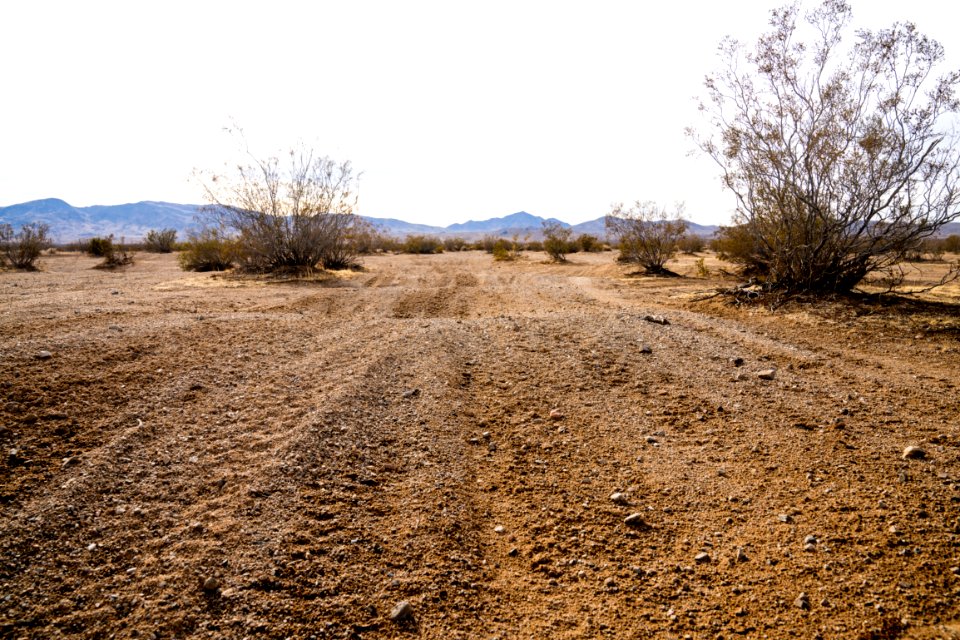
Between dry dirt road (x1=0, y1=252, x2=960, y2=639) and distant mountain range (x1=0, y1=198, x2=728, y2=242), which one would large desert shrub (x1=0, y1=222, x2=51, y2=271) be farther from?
distant mountain range (x1=0, y1=198, x2=728, y2=242)

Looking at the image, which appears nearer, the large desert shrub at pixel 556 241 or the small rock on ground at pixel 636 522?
the small rock on ground at pixel 636 522

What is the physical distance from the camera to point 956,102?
8.55 m

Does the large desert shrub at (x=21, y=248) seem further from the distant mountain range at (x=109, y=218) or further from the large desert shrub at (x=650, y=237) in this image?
the distant mountain range at (x=109, y=218)

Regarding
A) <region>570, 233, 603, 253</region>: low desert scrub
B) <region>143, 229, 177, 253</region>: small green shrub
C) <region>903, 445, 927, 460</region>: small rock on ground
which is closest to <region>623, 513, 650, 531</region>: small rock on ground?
Answer: <region>903, 445, 927, 460</region>: small rock on ground

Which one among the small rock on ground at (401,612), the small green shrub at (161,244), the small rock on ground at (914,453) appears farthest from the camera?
the small green shrub at (161,244)

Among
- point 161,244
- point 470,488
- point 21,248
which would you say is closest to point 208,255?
point 21,248

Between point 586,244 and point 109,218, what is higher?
point 109,218

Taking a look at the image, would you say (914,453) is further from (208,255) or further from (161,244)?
(161,244)

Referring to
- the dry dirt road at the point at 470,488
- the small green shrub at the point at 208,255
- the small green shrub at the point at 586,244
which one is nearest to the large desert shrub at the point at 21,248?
the small green shrub at the point at 208,255

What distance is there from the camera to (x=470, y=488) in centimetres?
349

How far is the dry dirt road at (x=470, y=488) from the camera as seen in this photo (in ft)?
7.80

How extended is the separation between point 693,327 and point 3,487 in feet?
27.2

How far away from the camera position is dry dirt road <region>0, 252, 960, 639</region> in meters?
2.38

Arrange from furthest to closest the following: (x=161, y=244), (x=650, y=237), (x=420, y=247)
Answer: (x=420, y=247), (x=161, y=244), (x=650, y=237)
